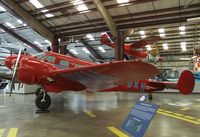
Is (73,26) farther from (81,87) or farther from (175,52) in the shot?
(175,52)

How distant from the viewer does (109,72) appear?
16.9ft

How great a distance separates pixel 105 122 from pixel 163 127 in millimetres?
1596

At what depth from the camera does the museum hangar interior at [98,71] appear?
182 inches

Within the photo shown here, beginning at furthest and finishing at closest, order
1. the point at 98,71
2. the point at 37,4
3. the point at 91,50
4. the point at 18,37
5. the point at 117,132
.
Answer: the point at 91,50
the point at 18,37
the point at 37,4
the point at 98,71
the point at 117,132

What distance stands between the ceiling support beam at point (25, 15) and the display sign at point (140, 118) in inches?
556

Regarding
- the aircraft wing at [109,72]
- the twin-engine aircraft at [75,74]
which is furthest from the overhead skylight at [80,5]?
the aircraft wing at [109,72]

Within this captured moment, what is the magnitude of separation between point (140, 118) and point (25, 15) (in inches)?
583

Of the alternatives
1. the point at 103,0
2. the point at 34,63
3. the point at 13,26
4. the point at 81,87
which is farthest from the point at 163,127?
the point at 13,26

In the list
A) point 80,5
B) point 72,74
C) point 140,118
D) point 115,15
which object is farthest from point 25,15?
point 140,118

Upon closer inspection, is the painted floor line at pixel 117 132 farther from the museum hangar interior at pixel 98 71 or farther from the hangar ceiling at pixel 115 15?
the hangar ceiling at pixel 115 15

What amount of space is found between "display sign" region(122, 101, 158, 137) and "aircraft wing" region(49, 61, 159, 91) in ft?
3.90

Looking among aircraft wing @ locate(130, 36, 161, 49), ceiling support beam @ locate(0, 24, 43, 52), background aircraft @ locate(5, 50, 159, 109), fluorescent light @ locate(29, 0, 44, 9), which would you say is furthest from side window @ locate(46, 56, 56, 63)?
ceiling support beam @ locate(0, 24, 43, 52)

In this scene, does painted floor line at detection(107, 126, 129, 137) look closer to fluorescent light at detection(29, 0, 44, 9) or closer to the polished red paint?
the polished red paint

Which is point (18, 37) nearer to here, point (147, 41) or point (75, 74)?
point (147, 41)
